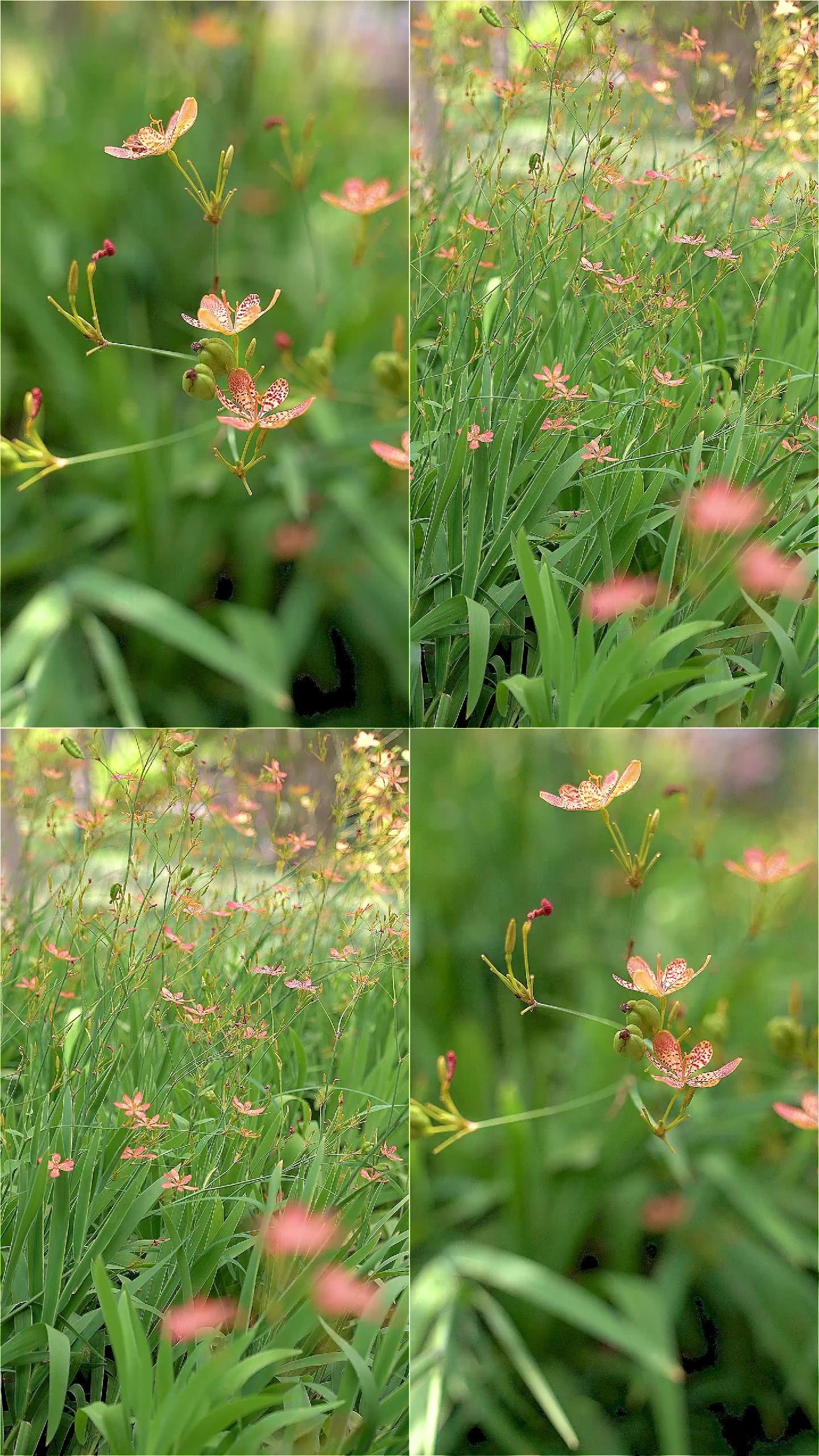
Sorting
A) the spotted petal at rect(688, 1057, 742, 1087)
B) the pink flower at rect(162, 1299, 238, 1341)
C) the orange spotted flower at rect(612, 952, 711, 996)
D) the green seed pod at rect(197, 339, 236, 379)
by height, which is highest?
the green seed pod at rect(197, 339, 236, 379)

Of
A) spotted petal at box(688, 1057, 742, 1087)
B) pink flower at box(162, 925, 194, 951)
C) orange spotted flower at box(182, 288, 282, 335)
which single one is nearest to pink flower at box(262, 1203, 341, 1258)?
pink flower at box(162, 925, 194, 951)

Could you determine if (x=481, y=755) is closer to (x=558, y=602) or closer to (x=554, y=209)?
(x=558, y=602)

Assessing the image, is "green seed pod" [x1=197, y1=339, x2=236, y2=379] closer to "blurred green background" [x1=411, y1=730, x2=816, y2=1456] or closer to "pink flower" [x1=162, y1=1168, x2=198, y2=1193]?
"blurred green background" [x1=411, y1=730, x2=816, y2=1456]

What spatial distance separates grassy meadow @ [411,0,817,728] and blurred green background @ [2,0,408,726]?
38 mm

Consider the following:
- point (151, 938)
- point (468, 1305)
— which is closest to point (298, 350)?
point (151, 938)

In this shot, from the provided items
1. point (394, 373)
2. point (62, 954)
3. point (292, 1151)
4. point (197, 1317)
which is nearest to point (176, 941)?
point (62, 954)

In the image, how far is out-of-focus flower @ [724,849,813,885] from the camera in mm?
996

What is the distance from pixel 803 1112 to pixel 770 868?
8.3 inches

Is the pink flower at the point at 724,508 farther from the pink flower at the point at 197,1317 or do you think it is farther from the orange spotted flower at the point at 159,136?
the pink flower at the point at 197,1317

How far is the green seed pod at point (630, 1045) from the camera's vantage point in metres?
0.97

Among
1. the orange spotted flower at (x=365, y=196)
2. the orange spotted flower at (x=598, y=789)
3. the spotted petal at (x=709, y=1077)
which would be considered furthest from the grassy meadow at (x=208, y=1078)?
the orange spotted flower at (x=365, y=196)

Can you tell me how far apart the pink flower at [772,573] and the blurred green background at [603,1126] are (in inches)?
4.8

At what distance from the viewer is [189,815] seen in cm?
97

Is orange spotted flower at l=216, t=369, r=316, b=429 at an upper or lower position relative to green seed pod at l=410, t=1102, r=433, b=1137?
upper
